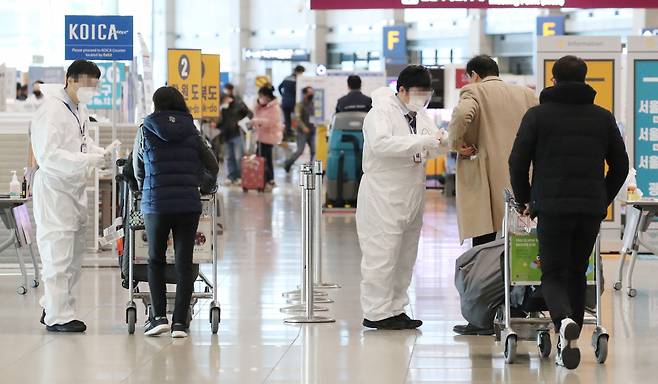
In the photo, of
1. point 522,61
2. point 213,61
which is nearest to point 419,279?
point 213,61

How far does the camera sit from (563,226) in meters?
6.54

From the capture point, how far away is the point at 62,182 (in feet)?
25.5

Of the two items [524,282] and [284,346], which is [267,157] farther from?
[524,282]

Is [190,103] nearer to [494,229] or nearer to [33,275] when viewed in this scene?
[33,275]

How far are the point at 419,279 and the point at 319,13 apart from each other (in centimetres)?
3146

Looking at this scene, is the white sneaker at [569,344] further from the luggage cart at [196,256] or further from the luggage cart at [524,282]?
the luggage cart at [196,256]

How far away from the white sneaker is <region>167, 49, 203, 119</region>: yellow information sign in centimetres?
813

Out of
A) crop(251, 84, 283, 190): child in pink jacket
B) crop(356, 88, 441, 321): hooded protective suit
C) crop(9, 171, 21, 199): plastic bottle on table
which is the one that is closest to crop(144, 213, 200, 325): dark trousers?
crop(356, 88, 441, 321): hooded protective suit

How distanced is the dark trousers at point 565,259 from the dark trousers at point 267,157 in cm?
1500

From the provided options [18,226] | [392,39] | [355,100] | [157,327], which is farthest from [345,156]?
[392,39]

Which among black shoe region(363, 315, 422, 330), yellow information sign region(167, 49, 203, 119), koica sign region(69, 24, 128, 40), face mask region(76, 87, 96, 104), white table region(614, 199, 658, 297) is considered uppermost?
koica sign region(69, 24, 128, 40)

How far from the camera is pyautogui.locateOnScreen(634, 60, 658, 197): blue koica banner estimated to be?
12.0 meters

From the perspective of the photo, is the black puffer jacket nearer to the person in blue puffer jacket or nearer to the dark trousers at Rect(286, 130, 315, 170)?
the person in blue puffer jacket

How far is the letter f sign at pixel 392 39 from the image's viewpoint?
38.1 meters
